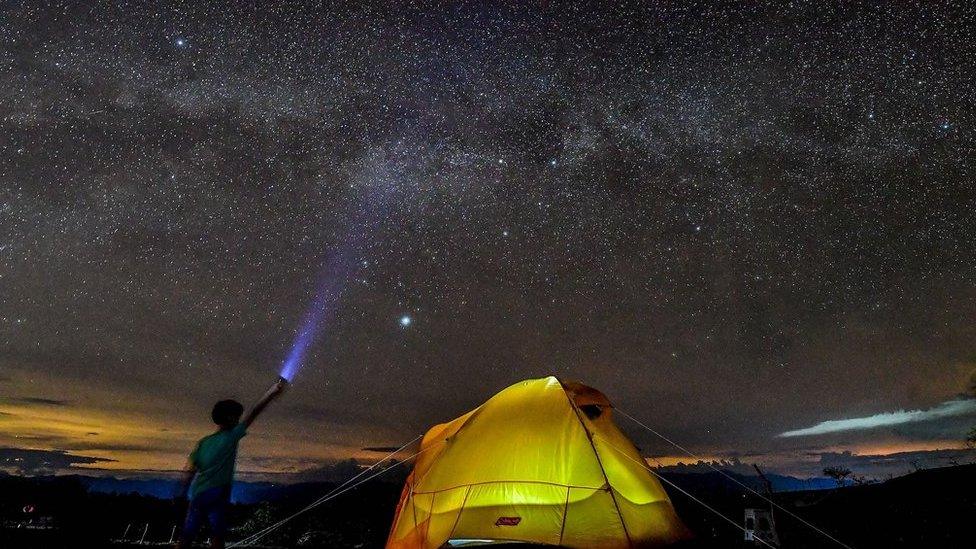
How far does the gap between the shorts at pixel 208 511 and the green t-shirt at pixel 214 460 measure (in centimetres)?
5

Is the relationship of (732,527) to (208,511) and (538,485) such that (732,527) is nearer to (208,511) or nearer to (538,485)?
(538,485)

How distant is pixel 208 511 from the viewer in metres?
5.05

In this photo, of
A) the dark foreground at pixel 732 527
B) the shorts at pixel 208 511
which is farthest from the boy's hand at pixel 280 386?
the dark foreground at pixel 732 527

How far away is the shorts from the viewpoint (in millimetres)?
4988

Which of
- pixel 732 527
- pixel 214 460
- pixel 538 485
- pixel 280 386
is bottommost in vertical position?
pixel 732 527

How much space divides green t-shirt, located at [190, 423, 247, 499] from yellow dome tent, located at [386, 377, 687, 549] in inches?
174

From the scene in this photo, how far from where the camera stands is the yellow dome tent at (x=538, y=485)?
27.1 ft

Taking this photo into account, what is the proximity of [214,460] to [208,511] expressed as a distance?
50 centimetres

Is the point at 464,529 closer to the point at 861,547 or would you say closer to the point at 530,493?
the point at 530,493

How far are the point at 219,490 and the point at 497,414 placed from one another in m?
5.22

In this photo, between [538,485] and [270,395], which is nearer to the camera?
[270,395]

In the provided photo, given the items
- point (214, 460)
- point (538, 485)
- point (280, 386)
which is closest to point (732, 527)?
point (538, 485)

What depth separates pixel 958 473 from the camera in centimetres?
3088

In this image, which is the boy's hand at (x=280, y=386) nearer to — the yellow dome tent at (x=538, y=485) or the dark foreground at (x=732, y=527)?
the dark foreground at (x=732, y=527)
